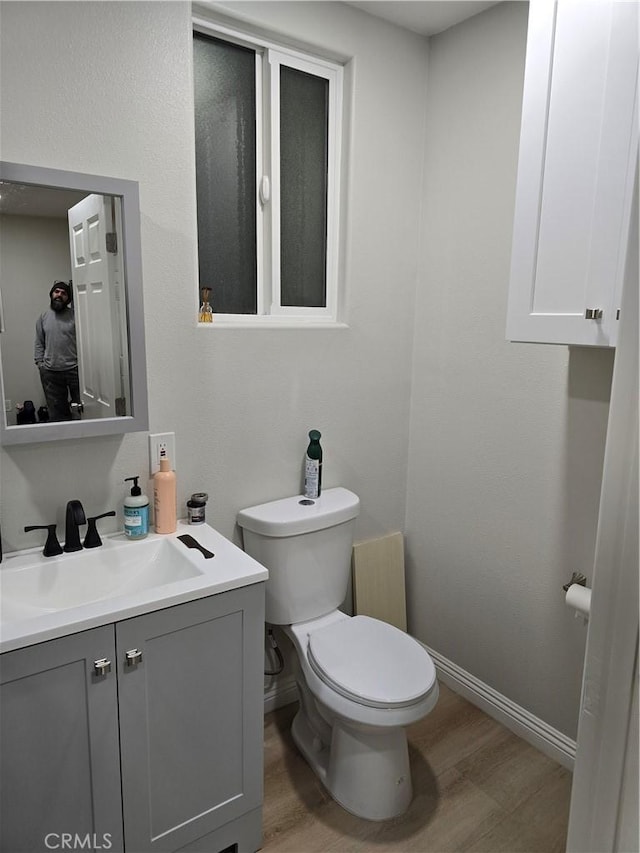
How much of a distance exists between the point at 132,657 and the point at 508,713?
1.48 m

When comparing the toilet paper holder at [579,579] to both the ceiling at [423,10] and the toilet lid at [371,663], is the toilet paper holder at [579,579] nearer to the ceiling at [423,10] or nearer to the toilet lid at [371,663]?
the toilet lid at [371,663]

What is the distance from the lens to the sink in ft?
4.75

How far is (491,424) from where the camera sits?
209cm

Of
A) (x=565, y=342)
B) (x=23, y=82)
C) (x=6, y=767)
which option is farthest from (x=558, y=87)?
(x=6, y=767)

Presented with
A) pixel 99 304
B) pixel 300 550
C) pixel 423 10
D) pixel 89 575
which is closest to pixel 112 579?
pixel 89 575

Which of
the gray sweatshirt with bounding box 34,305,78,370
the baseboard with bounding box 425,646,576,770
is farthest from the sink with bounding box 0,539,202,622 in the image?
the baseboard with bounding box 425,646,576,770

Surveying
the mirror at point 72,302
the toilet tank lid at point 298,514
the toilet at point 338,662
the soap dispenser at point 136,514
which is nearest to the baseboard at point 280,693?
the toilet at point 338,662

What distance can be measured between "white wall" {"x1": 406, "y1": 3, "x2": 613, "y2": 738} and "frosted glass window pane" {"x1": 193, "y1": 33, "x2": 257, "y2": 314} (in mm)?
711

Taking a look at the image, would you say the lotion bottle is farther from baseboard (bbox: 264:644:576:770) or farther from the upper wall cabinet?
the upper wall cabinet

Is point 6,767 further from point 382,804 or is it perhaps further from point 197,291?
point 197,291

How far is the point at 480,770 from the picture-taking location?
193 centimetres

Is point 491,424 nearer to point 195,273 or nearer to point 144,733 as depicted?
point 195,273

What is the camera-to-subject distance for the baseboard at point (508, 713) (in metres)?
1.96

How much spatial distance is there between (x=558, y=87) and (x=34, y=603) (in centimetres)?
181
